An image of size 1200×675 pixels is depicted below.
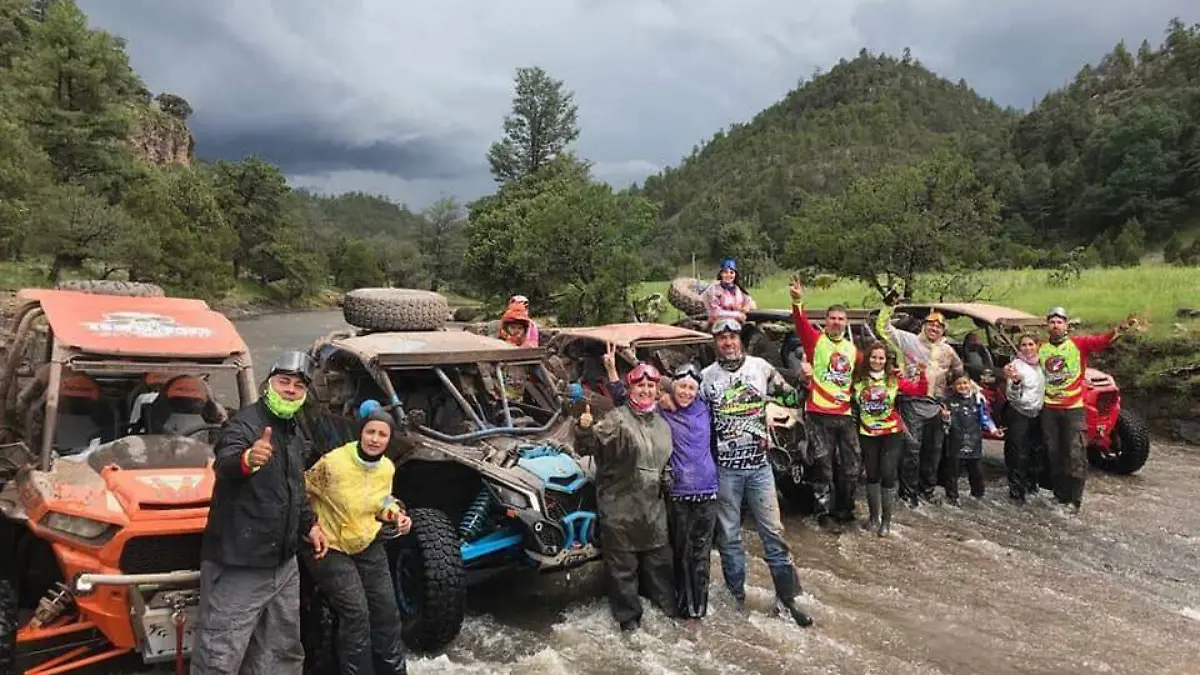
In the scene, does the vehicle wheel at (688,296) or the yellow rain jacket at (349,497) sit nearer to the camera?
the yellow rain jacket at (349,497)

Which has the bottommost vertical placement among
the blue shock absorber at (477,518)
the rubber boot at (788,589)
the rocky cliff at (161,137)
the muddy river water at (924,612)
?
the muddy river water at (924,612)

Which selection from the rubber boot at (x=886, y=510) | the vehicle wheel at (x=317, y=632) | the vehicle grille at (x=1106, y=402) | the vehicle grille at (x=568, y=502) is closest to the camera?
the vehicle wheel at (x=317, y=632)

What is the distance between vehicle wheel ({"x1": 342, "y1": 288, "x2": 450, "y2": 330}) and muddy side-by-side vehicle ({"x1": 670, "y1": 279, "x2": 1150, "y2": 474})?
3108mm

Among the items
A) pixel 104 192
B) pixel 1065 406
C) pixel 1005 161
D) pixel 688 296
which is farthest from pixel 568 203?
pixel 1005 161

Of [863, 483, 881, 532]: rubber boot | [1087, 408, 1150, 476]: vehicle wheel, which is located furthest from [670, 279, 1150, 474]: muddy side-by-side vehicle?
[863, 483, 881, 532]: rubber boot

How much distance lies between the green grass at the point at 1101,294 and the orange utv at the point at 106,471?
15.0 meters

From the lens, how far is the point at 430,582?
486 cm

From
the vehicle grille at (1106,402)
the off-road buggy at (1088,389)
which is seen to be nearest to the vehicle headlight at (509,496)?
the off-road buggy at (1088,389)

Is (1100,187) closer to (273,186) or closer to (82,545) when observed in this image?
(273,186)

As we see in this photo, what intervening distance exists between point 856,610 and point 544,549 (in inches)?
94.6

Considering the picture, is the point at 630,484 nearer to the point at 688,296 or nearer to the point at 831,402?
the point at 831,402

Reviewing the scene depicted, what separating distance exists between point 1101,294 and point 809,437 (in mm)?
14147

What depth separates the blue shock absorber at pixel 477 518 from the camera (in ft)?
18.1

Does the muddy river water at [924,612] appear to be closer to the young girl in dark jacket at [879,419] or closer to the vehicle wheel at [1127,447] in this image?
the young girl in dark jacket at [879,419]
